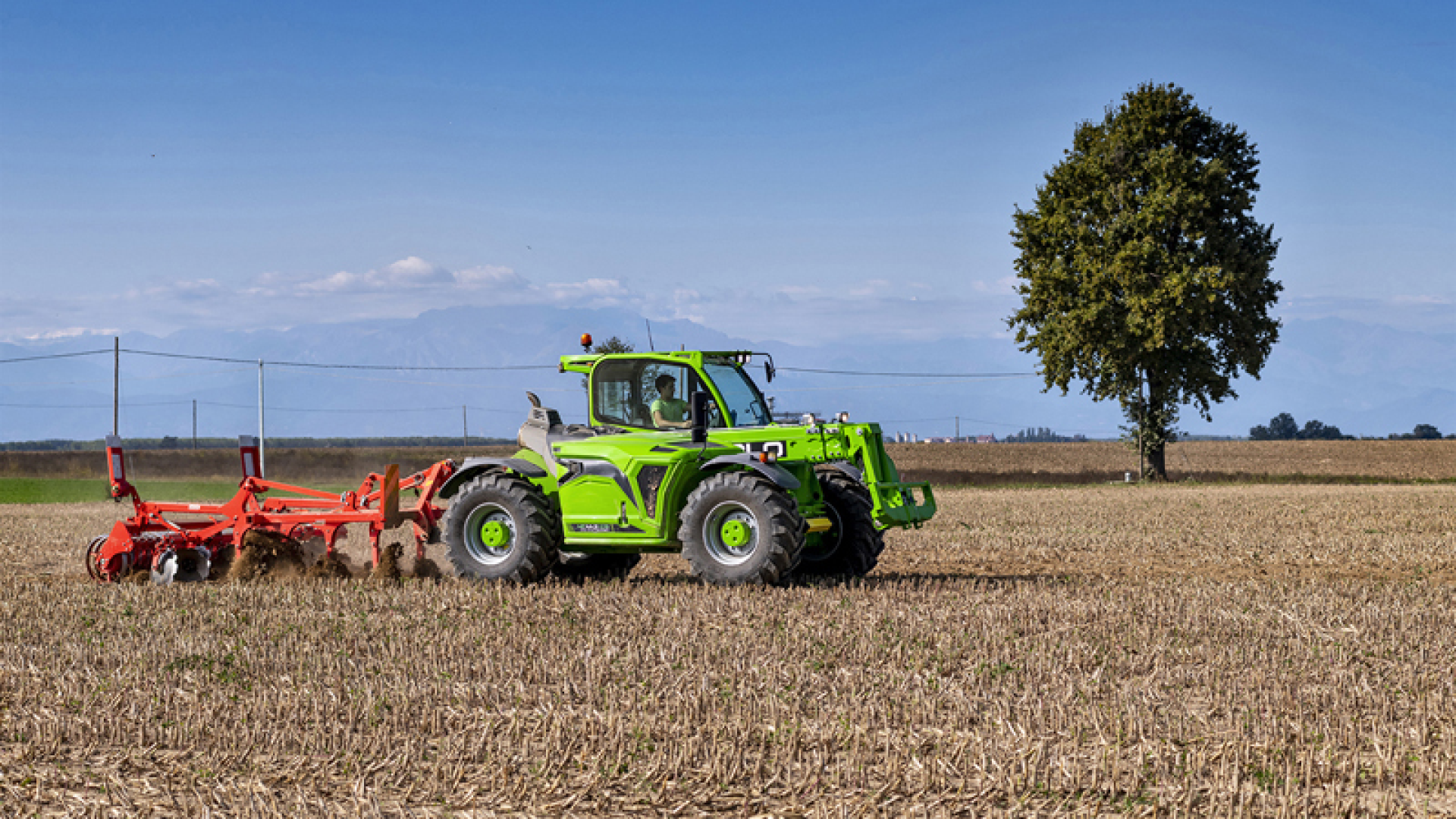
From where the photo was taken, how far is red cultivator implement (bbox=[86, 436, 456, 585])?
13.1 metres

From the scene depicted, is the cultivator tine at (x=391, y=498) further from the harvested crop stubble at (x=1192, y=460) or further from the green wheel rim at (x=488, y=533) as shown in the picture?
the harvested crop stubble at (x=1192, y=460)

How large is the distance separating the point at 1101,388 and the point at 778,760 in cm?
3871

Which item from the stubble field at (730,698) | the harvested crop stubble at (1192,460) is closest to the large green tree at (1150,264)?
the harvested crop stubble at (1192,460)

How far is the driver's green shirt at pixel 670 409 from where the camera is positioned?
12375 millimetres

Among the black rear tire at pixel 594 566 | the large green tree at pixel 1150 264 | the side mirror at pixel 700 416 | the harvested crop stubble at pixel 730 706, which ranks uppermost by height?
the large green tree at pixel 1150 264

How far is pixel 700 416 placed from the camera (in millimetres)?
11781

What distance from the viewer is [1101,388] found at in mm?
42656

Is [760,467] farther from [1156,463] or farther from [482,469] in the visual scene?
[1156,463]

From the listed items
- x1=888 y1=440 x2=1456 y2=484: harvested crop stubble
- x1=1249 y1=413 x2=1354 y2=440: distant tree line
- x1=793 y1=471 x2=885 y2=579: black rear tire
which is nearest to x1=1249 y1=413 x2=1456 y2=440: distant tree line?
x1=1249 y1=413 x2=1354 y2=440: distant tree line

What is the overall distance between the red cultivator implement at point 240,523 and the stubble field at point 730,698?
66cm

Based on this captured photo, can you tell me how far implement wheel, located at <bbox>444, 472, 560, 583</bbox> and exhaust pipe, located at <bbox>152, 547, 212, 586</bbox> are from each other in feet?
9.31

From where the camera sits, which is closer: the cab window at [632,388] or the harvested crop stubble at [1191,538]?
the cab window at [632,388]

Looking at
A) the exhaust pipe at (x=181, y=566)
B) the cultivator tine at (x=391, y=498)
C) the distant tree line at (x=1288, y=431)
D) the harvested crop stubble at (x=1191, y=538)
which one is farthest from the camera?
the distant tree line at (x=1288, y=431)

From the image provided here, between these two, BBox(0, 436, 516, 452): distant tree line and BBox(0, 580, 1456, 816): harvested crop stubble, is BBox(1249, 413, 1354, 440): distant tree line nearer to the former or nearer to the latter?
BBox(0, 436, 516, 452): distant tree line
